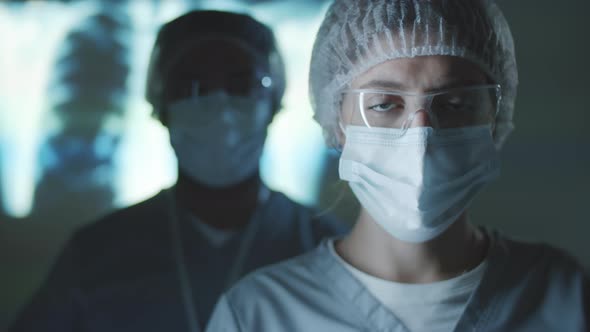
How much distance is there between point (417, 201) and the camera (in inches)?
41.6

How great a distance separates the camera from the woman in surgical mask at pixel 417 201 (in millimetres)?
1077

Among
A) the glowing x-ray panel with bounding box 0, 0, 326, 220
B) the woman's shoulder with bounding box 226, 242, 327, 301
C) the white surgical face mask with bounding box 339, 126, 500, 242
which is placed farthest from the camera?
the glowing x-ray panel with bounding box 0, 0, 326, 220

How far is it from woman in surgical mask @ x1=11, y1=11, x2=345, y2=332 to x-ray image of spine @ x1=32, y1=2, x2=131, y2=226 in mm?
193

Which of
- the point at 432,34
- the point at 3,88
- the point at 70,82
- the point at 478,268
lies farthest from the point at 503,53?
the point at 3,88

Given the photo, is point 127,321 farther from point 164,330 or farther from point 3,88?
point 3,88

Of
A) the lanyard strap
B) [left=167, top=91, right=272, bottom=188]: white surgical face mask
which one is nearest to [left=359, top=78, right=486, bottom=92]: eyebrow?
[left=167, top=91, right=272, bottom=188]: white surgical face mask

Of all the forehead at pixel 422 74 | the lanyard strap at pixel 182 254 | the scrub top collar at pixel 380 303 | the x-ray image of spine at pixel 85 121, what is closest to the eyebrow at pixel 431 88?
the forehead at pixel 422 74

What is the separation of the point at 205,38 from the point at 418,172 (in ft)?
2.73

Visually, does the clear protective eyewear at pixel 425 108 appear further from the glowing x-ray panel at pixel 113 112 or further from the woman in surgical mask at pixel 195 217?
the glowing x-ray panel at pixel 113 112

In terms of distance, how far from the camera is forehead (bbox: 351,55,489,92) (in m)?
1.07

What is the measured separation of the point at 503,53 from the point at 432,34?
21cm

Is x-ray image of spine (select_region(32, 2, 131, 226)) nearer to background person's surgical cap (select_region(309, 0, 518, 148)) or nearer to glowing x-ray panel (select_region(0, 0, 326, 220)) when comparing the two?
glowing x-ray panel (select_region(0, 0, 326, 220))

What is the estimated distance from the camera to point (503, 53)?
47.1 inches

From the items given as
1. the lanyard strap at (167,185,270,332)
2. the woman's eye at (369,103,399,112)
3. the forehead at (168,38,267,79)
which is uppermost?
the forehead at (168,38,267,79)
